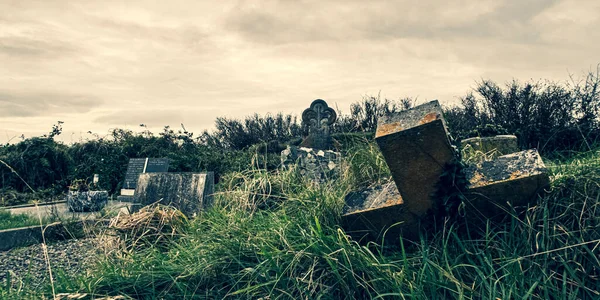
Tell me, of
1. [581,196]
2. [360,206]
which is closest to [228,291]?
[360,206]

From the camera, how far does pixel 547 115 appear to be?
998 centimetres

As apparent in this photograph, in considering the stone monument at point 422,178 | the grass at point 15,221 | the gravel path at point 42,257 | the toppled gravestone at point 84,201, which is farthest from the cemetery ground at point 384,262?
the toppled gravestone at point 84,201

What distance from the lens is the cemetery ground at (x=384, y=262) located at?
2.63 meters

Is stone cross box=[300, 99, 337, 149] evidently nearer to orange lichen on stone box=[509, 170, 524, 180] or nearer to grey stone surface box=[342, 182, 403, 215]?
grey stone surface box=[342, 182, 403, 215]

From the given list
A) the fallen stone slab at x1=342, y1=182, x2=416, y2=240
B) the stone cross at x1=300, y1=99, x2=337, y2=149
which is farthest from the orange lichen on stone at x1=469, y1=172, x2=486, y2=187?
the stone cross at x1=300, y1=99, x2=337, y2=149

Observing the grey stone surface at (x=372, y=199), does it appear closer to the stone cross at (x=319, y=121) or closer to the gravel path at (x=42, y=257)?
the gravel path at (x=42, y=257)

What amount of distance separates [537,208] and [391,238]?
1002mm

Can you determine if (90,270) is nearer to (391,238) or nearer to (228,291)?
(228,291)

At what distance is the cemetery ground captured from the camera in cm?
263

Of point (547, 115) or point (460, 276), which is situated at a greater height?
point (547, 115)

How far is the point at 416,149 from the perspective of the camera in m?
2.93

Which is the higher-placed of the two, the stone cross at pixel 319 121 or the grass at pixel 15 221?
the stone cross at pixel 319 121

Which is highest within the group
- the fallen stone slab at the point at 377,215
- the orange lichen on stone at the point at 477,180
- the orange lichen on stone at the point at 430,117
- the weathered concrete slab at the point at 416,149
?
the orange lichen on stone at the point at 430,117

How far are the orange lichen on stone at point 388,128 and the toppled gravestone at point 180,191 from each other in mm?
3405
